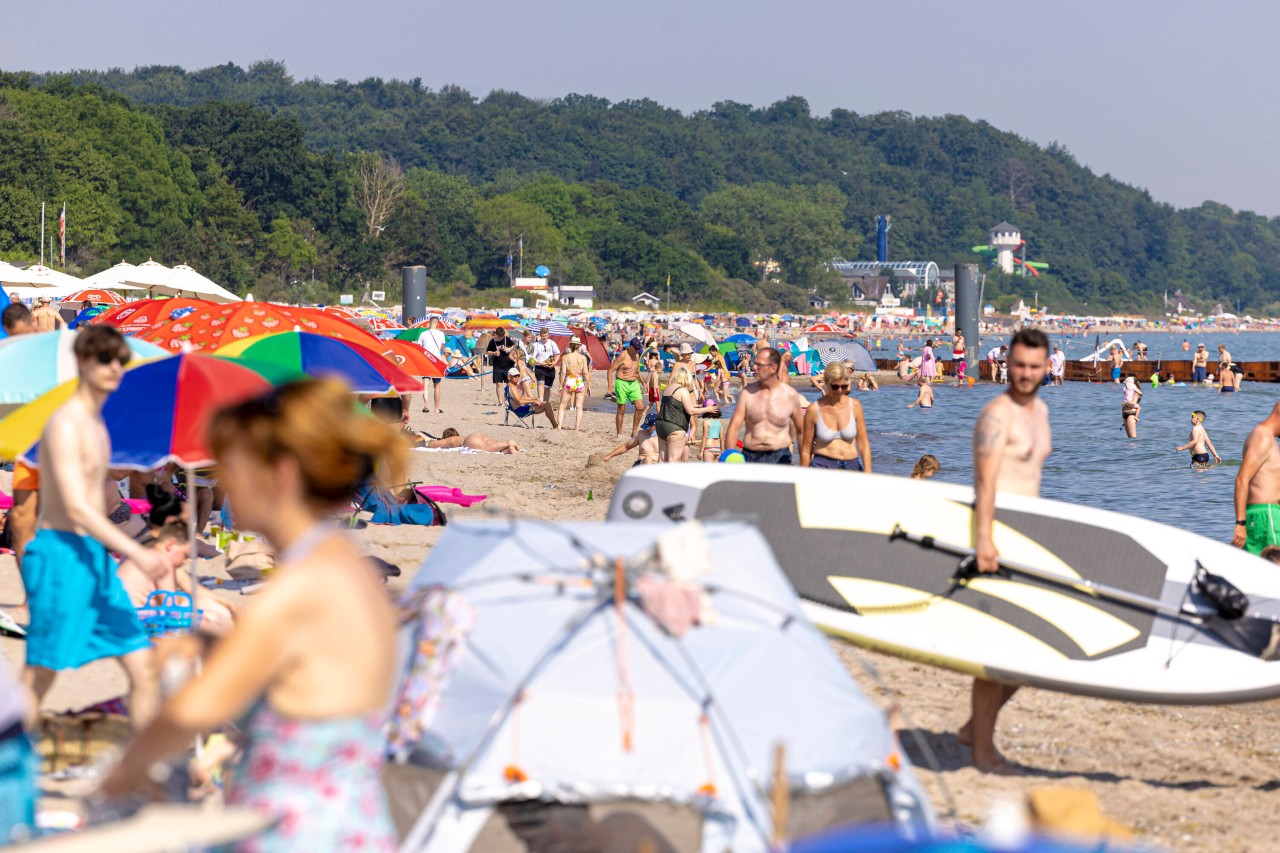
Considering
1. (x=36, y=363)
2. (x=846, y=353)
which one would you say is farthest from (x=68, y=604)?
(x=846, y=353)

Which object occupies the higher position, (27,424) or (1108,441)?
(27,424)

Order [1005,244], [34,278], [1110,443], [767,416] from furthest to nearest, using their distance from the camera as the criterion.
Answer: [1005,244]
[1110,443]
[34,278]
[767,416]

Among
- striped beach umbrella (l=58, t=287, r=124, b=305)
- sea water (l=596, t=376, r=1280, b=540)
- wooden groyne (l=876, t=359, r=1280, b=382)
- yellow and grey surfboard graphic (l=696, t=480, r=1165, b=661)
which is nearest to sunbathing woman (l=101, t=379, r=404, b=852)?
yellow and grey surfboard graphic (l=696, t=480, r=1165, b=661)

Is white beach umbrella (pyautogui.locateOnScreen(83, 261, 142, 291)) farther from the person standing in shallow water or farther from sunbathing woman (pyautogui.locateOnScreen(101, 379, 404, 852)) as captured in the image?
sunbathing woman (pyautogui.locateOnScreen(101, 379, 404, 852))

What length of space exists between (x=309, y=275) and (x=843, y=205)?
114728mm

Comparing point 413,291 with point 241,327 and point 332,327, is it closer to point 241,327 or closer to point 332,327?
point 332,327

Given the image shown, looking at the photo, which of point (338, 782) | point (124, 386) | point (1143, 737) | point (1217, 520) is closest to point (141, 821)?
point (338, 782)

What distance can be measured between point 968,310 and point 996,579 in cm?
4032

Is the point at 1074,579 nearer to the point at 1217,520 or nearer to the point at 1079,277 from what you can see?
the point at 1217,520

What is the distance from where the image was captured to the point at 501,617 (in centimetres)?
417

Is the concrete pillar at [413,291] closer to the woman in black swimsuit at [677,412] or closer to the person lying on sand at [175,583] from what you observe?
the woman in black swimsuit at [677,412]

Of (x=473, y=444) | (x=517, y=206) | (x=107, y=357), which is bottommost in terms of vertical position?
(x=473, y=444)

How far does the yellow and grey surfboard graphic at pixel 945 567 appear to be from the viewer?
6227 millimetres

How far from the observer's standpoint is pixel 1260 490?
763 centimetres
